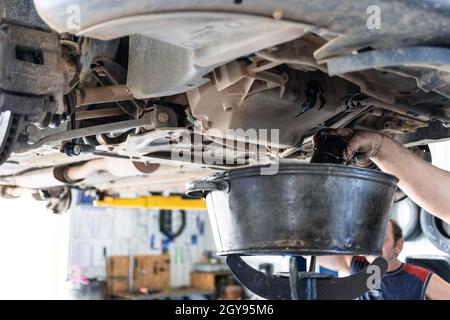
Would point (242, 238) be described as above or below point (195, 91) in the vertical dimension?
below

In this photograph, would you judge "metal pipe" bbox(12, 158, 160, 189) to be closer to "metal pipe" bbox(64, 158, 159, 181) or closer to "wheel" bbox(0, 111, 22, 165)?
"metal pipe" bbox(64, 158, 159, 181)

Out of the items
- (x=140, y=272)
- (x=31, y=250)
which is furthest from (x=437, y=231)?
(x=31, y=250)

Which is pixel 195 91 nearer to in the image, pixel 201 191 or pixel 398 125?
pixel 201 191

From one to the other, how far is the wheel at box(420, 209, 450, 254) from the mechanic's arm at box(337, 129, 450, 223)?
217cm

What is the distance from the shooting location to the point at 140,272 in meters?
6.54

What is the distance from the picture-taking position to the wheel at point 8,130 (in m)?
1.26

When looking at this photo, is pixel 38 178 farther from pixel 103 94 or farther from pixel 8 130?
pixel 8 130

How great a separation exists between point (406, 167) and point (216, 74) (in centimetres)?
60

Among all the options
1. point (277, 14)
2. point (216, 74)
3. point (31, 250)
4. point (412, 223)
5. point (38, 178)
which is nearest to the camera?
point (277, 14)

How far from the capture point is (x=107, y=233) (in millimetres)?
6430

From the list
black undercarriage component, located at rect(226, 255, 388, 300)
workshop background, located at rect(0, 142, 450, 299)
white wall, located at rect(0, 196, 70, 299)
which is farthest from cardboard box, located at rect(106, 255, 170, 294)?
black undercarriage component, located at rect(226, 255, 388, 300)

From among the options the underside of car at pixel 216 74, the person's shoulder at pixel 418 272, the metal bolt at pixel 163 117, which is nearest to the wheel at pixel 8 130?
the underside of car at pixel 216 74
